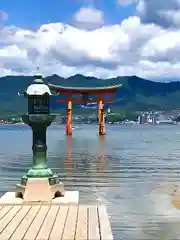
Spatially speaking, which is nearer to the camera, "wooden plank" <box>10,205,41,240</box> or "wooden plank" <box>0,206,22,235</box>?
"wooden plank" <box>10,205,41,240</box>

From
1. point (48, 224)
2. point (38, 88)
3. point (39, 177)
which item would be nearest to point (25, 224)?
point (48, 224)

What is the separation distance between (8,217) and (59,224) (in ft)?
3.47

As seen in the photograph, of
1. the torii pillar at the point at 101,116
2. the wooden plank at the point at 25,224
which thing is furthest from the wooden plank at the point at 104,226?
the torii pillar at the point at 101,116

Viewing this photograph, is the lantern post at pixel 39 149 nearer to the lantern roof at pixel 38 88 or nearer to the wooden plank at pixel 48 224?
the lantern roof at pixel 38 88

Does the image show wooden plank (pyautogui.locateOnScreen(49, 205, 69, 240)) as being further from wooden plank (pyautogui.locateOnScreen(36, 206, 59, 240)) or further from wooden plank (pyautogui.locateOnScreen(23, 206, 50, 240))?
wooden plank (pyautogui.locateOnScreen(23, 206, 50, 240))

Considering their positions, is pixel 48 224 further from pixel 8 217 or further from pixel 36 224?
pixel 8 217

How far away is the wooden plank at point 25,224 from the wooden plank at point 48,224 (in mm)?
232

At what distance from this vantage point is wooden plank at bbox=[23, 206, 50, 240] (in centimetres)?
710

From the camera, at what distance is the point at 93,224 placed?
7.96 metres

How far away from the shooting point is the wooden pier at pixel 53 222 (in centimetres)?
717

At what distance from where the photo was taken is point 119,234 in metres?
10.7

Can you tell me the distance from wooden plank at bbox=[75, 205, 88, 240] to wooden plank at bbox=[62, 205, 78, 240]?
0.20ft

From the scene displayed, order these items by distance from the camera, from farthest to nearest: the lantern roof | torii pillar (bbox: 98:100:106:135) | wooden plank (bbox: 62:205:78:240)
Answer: torii pillar (bbox: 98:100:106:135) → the lantern roof → wooden plank (bbox: 62:205:78:240)

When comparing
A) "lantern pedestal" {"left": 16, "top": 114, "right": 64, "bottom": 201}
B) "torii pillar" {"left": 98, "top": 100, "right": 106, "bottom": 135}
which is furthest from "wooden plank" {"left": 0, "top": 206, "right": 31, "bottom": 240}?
"torii pillar" {"left": 98, "top": 100, "right": 106, "bottom": 135}
